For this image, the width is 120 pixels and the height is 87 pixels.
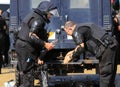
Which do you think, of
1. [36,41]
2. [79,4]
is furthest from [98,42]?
[79,4]

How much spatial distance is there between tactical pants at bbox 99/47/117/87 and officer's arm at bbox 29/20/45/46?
1.20 meters

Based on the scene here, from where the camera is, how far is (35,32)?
28.8 ft

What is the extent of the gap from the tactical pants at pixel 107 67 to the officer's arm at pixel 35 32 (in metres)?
1.20

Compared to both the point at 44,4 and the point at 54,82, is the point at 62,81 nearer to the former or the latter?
the point at 54,82

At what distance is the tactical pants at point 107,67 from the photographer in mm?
8242

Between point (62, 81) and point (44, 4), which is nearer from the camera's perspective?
point (44, 4)

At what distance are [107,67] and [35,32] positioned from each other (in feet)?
5.03

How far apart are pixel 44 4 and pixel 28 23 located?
0.49 m

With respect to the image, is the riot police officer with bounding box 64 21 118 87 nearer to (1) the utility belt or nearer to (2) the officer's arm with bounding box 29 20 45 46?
(1) the utility belt

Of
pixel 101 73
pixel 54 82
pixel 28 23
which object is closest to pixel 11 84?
pixel 54 82

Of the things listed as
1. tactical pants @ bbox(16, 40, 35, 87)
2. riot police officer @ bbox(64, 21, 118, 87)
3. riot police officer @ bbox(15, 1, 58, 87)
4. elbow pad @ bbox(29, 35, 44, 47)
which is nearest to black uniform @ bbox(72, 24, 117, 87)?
riot police officer @ bbox(64, 21, 118, 87)

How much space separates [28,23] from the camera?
29.9ft

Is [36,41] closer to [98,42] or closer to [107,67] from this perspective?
[98,42]

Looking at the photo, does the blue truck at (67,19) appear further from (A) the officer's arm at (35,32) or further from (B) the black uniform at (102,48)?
(B) the black uniform at (102,48)
